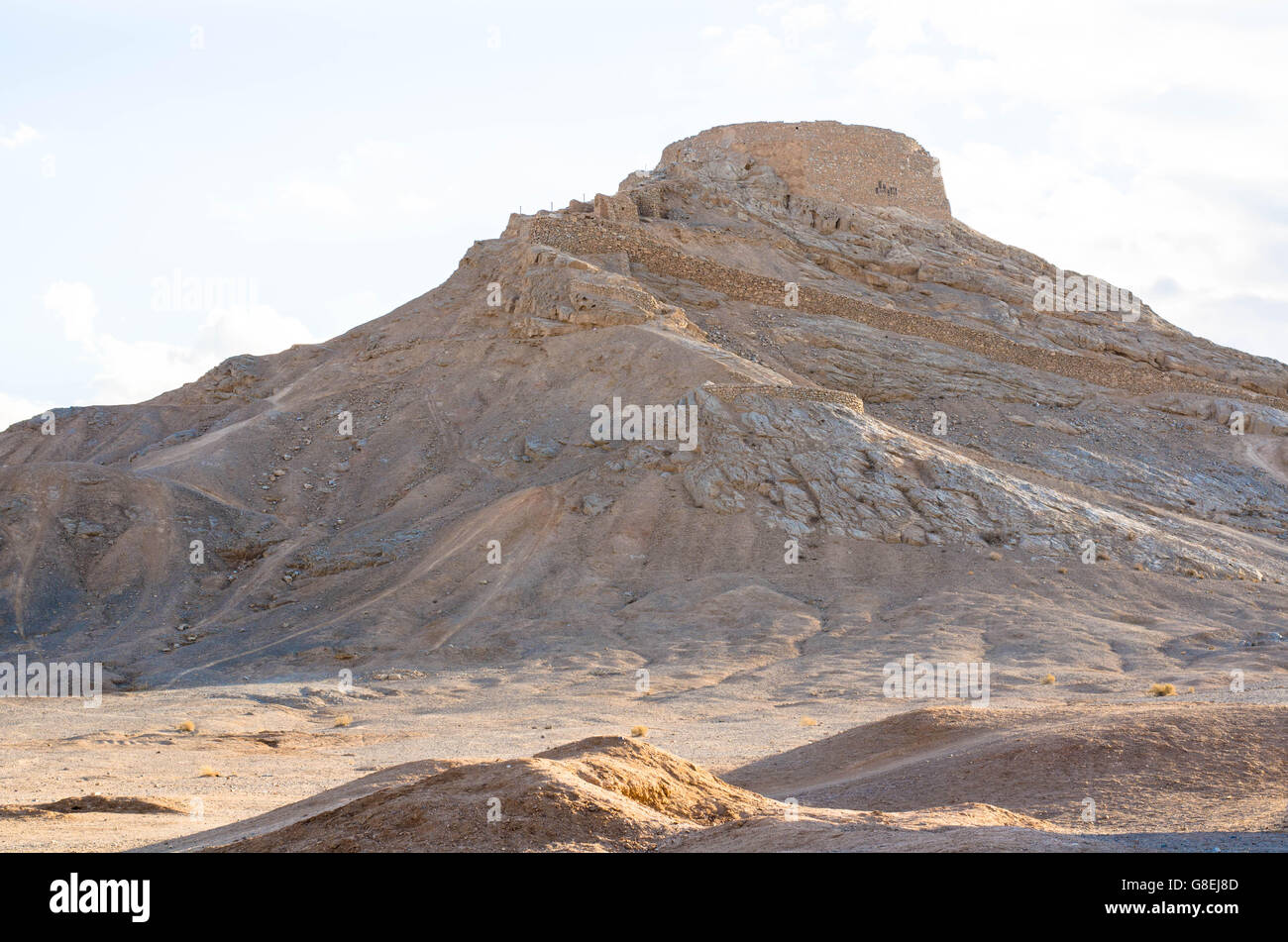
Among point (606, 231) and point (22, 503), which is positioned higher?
point (606, 231)

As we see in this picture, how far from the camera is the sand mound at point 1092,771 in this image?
10664 millimetres

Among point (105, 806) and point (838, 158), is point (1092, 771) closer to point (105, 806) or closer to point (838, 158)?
point (105, 806)

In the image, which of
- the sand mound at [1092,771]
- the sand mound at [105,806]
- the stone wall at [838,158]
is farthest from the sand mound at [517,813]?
the stone wall at [838,158]

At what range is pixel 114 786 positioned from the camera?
15023 mm

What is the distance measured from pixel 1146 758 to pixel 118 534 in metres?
28.6

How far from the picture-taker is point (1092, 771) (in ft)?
38.6

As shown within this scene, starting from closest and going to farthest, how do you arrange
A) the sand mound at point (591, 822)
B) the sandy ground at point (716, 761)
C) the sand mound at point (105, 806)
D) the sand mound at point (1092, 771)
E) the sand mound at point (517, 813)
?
the sand mound at point (591, 822) → the sand mound at point (517, 813) → the sandy ground at point (716, 761) → the sand mound at point (1092, 771) → the sand mound at point (105, 806)

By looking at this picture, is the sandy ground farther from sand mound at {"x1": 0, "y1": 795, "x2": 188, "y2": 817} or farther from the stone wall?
the stone wall

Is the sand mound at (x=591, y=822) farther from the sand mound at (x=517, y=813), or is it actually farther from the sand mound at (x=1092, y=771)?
the sand mound at (x=1092, y=771)

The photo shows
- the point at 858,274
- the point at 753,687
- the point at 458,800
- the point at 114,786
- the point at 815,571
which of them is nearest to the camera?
the point at 458,800
